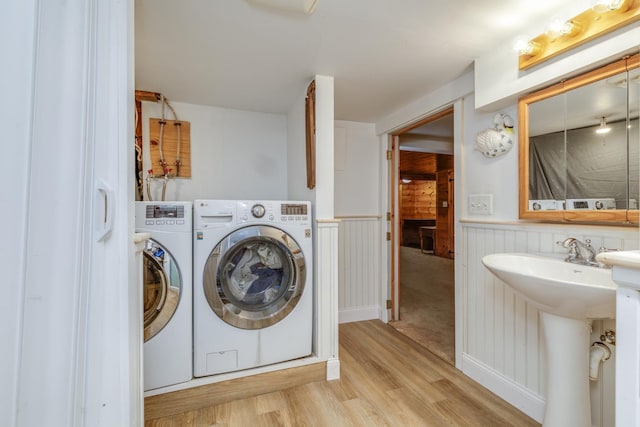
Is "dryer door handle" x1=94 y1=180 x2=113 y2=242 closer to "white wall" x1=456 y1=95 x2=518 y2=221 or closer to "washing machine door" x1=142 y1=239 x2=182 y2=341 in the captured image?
"washing machine door" x1=142 y1=239 x2=182 y2=341

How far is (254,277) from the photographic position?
1810 millimetres

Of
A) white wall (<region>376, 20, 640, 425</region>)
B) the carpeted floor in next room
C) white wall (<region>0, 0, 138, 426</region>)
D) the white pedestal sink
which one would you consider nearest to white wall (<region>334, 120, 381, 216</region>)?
white wall (<region>376, 20, 640, 425</region>)

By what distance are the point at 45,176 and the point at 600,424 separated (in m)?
2.23

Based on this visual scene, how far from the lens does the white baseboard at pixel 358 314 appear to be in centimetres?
292

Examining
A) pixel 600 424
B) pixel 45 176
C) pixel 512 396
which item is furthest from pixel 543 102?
pixel 45 176

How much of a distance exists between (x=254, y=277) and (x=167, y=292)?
1.64ft

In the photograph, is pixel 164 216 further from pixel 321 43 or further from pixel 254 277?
pixel 321 43

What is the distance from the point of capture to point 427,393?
1766mm

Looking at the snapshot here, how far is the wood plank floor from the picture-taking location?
1531mm

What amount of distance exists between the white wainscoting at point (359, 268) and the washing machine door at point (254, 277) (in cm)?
112

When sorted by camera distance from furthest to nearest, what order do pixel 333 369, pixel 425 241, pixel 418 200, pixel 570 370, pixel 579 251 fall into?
pixel 418 200 < pixel 425 241 < pixel 333 369 < pixel 579 251 < pixel 570 370

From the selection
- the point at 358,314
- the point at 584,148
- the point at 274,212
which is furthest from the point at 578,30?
the point at 358,314

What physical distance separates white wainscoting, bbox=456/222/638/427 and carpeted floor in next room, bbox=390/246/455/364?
383mm

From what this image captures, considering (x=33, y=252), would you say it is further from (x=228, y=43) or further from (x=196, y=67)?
(x=196, y=67)
